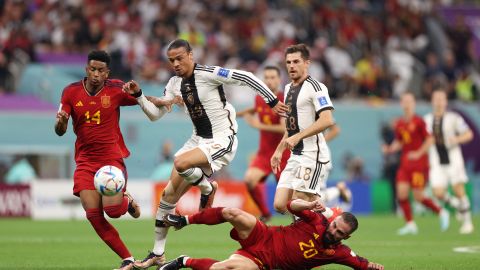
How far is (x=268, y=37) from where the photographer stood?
2842cm

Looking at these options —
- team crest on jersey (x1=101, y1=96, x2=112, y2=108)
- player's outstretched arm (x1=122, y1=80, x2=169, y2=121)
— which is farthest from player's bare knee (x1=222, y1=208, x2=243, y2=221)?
team crest on jersey (x1=101, y1=96, x2=112, y2=108)

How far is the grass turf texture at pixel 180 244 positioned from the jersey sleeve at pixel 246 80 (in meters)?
2.25

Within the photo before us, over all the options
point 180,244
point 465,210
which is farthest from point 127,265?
point 465,210

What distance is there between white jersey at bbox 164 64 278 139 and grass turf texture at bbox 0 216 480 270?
75.8 inches

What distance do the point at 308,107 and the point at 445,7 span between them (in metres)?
21.7

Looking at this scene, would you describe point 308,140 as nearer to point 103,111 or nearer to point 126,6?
point 103,111

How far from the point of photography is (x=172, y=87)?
1116 cm

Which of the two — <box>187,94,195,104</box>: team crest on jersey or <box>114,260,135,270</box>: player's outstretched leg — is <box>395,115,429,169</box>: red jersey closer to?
<box>187,94,195,104</box>: team crest on jersey

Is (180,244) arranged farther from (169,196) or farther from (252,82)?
(252,82)

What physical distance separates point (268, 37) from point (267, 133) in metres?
12.7

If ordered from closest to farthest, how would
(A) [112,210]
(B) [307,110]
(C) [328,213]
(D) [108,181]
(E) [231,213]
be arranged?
(E) [231,213]
(D) [108,181]
(A) [112,210]
(C) [328,213]
(B) [307,110]

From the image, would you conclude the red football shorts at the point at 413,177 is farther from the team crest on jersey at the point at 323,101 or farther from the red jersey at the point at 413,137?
the team crest on jersey at the point at 323,101

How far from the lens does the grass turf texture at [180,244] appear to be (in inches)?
455

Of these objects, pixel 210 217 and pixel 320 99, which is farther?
pixel 320 99
